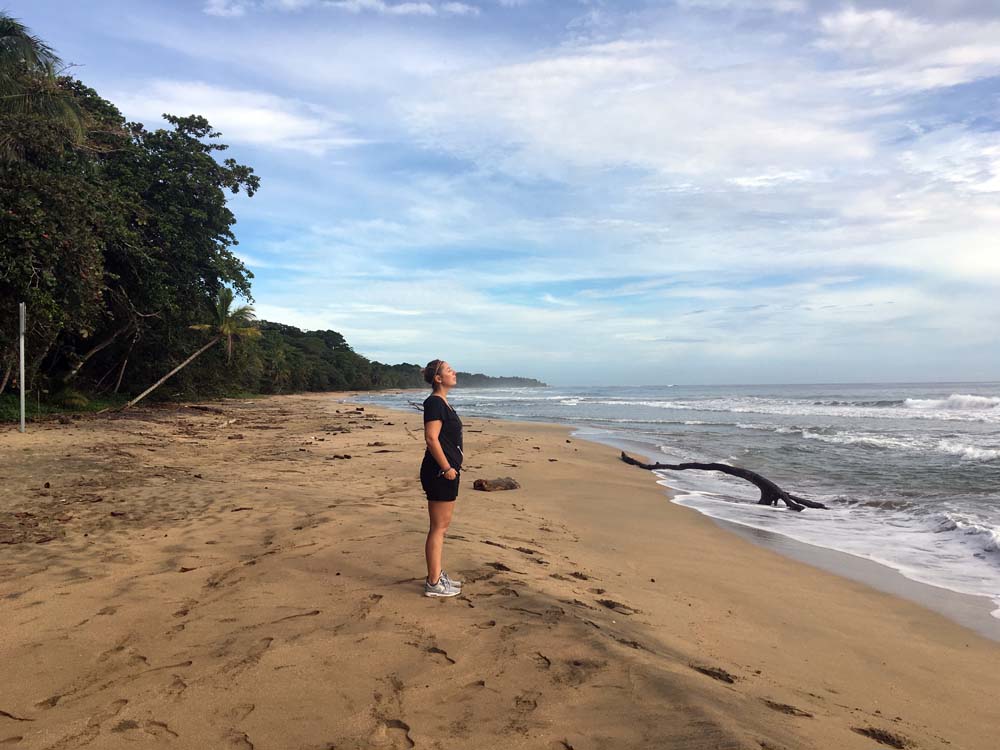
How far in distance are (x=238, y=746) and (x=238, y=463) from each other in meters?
8.83

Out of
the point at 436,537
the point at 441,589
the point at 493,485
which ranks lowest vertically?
the point at 493,485

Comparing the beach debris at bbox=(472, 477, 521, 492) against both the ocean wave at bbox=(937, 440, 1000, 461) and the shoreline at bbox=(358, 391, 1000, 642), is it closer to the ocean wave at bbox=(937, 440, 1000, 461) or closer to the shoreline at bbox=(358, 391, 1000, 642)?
the shoreline at bbox=(358, 391, 1000, 642)

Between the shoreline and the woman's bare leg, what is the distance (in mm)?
4416

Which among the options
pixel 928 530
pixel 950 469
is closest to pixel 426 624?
pixel 928 530

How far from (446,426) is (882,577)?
5127 millimetres

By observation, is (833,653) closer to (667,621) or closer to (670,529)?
(667,621)

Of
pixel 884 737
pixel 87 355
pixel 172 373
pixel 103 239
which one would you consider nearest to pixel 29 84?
pixel 103 239

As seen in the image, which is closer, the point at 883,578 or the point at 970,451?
the point at 883,578

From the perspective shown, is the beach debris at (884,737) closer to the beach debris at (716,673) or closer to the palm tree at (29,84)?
the beach debris at (716,673)

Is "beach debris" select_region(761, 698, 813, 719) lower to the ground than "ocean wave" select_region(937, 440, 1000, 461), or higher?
lower

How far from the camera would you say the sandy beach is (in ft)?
8.24

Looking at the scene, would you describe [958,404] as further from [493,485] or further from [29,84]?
[29,84]

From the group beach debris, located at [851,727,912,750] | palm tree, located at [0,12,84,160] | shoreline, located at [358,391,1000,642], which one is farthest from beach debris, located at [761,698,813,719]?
palm tree, located at [0,12,84,160]

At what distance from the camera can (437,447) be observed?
4.08m
